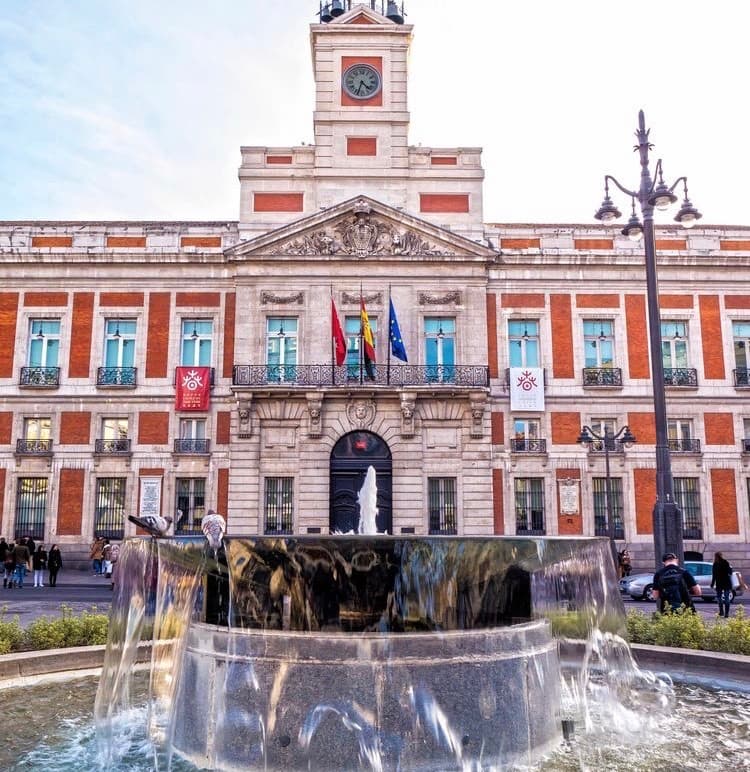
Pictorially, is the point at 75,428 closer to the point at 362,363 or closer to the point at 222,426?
the point at 222,426

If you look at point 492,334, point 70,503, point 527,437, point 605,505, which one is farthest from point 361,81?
point 70,503

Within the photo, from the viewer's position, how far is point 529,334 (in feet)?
91.3

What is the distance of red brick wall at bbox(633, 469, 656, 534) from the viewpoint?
2633cm

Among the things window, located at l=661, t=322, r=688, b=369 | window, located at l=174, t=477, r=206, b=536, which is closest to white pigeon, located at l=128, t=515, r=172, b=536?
window, located at l=174, t=477, r=206, b=536

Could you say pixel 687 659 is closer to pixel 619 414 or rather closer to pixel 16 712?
pixel 16 712

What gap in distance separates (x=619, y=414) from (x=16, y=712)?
23869mm

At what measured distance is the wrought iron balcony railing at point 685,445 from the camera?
27016 millimetres

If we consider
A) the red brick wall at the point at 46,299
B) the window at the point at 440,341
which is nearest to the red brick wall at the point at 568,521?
the window at the point at 440,341

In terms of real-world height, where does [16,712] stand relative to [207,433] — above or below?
below

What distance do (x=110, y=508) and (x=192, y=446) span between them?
348 cm

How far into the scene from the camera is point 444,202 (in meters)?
28.4

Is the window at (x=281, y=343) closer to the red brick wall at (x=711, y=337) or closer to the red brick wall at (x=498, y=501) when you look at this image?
the red brick wall at (x=498, y=501)

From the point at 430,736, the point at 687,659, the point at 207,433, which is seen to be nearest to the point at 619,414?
the point at 207,433

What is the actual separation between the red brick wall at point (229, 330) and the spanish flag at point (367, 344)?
4.69 metres
